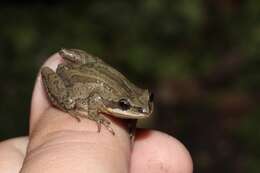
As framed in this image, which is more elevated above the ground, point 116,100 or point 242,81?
point 116,100

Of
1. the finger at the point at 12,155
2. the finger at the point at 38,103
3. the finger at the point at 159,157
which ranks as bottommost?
the finger at the point at 159,157

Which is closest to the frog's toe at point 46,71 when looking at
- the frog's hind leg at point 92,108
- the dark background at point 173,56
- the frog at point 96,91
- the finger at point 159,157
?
the frog at point 96,91

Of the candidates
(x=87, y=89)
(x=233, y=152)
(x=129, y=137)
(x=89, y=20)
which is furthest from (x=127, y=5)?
(x=129, y=137)

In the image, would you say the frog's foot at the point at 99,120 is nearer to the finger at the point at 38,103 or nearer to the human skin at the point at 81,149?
the human skin at the point at 81,149

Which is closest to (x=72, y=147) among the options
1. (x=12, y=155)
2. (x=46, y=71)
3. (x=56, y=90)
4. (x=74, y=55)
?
(x=12, y=155)

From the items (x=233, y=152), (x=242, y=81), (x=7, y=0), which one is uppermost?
(x=7, y=0)

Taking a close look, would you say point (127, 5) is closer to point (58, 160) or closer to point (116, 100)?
point (116, 100)
